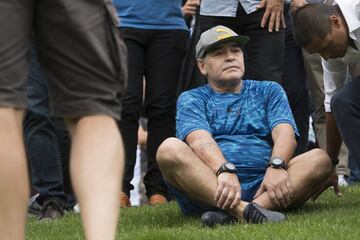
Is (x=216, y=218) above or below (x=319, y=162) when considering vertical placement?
below

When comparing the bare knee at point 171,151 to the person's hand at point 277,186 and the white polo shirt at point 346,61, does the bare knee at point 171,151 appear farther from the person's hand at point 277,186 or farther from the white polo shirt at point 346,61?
the white polo shirt at point 346,61

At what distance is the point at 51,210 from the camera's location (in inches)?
255

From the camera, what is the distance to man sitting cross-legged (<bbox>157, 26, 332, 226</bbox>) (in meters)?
5.57

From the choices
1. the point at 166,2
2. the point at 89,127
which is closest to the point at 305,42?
the point at 166,2

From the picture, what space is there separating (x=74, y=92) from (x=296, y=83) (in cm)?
490

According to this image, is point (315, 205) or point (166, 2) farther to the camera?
point (166, 2)

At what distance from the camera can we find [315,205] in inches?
242

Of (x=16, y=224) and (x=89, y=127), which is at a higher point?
(x=89, y=127)

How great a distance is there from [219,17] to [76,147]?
12.2ft

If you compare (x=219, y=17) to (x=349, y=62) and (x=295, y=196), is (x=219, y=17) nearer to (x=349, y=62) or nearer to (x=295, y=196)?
(x=349, y=62)

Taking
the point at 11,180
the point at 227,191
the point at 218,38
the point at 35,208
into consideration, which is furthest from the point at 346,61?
the point at 11,180

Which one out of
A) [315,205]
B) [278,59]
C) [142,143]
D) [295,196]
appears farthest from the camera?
[142,143]

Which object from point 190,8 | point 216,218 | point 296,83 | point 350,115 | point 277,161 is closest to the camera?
point 216,218

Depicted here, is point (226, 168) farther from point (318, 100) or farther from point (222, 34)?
point (318, 100)
